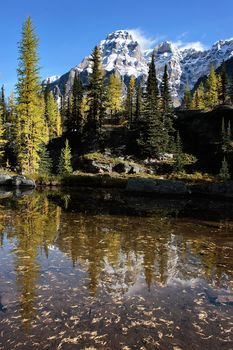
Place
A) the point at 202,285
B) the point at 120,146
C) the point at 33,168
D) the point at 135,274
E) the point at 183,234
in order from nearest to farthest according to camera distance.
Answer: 1. the point at 202,285
2. the point at 135,274
3. the point at 183,234
4. the point at 33,168
5. the point at 120,146

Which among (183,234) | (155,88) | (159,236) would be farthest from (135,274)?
(155,88)

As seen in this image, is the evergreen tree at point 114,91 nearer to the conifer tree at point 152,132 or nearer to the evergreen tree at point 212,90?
the evergreen tree at point 212,90

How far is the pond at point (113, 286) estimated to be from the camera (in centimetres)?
671

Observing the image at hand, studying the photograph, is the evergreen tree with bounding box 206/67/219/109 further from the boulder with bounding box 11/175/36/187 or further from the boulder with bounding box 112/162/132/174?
the boulder with bounding box 11/175/36/187

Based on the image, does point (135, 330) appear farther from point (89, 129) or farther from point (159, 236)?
point (89, 129)

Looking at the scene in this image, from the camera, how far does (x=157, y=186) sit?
37.7 m

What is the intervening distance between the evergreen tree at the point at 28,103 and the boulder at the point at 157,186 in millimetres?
13723

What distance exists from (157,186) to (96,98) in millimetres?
30662

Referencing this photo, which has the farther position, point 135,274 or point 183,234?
→ point 183,234

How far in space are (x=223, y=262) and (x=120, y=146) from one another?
50154 mm

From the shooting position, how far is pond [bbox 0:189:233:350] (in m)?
6.71

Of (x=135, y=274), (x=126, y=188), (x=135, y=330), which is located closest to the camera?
(x=135, y=330)

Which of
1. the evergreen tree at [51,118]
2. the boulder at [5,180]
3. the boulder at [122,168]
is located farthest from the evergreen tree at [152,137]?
the evergreen tree at [51,118]

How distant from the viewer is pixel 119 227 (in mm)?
17156
